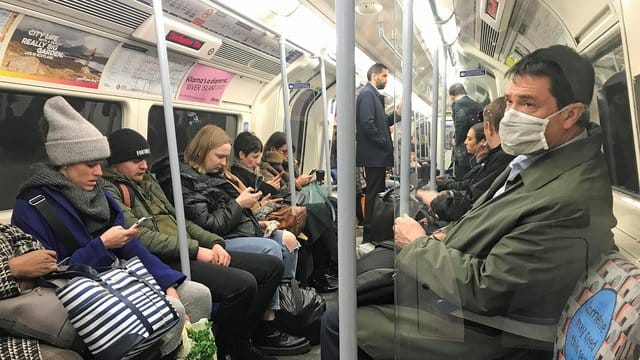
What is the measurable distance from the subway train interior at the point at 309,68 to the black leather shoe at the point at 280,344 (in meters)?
0.06

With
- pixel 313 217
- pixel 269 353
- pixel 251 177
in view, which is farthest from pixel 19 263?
pixel 313 217

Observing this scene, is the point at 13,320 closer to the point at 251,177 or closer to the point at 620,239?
the point at 620,239

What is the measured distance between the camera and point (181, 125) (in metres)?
4.50

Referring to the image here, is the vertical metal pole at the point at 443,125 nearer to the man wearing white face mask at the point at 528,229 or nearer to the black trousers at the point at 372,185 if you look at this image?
the man wearing white face mask at the point at 528,229

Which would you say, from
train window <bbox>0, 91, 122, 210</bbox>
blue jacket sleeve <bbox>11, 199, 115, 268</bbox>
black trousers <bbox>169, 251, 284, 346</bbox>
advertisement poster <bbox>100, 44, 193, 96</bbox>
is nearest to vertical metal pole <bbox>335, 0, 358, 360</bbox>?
blue jacket sleeve <bbox>11, 199, 115, 268</bbox>

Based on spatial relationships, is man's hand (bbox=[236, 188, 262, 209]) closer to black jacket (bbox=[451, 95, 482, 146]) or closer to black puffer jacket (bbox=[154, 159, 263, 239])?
black puffer jacket (bbox=[154, 159, 263, 239])

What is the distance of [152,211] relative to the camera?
2.74 metres

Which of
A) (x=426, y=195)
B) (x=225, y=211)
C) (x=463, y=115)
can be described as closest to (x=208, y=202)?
(x=225, y=211)

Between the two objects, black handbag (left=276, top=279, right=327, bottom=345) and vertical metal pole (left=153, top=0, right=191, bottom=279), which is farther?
black handbag (left=276, top=279, right=327, bottom=345)

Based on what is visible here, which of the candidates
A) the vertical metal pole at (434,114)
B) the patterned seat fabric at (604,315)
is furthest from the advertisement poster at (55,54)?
the patterned seat fabric at (604,315)

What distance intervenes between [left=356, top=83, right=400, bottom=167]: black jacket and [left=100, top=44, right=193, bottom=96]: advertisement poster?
176cm

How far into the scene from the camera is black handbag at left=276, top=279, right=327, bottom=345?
3004 millimetres

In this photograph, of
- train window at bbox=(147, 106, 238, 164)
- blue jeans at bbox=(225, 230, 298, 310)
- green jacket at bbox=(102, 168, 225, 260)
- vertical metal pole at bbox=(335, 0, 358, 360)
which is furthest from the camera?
train window at bbox=(147, 106, 238, 164)

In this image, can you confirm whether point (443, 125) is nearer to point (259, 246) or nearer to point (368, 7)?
A: point (259, 246)
